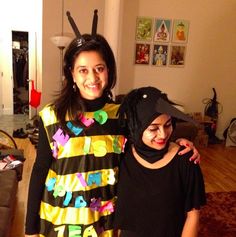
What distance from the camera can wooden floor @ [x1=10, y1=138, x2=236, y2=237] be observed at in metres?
2.59

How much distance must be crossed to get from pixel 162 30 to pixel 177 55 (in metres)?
0.50

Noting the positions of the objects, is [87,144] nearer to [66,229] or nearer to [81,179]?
[81,179]

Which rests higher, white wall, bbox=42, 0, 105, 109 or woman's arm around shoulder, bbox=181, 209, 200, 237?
white wall, bbox=42, 0, 105, 109

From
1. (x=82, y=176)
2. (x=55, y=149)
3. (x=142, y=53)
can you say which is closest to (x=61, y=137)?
(x=55, y=149)

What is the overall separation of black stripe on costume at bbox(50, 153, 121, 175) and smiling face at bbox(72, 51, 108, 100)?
0.23 metres

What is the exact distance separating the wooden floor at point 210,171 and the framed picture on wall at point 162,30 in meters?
1.97

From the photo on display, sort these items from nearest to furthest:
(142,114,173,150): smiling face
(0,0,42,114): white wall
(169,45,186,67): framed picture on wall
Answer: (142,114,173,150): smiling face
(169,45,186,67): framed picture on wall
(0,0,42,114): white wall

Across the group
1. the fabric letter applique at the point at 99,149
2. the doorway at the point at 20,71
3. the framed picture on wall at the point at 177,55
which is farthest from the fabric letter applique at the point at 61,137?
the doorway at the point at 20,71

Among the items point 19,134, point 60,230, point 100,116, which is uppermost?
point 100,116

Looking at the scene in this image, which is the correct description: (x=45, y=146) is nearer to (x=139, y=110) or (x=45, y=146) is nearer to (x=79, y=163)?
(x=79, y=163)

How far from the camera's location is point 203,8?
482cm

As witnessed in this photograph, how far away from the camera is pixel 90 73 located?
1.03m

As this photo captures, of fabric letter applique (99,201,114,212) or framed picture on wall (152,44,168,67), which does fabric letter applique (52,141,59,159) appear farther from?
framed picture on wall (152,44,168,67)

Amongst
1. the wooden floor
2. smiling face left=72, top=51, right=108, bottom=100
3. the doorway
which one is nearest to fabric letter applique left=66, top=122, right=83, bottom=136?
smiling face left=72, top=51, right=108, bottom=100
